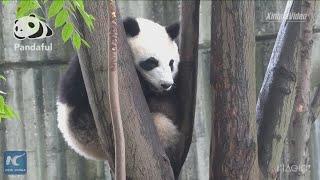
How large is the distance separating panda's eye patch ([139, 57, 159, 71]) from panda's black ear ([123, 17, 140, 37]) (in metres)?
0.18

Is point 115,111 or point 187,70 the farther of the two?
point 187,70

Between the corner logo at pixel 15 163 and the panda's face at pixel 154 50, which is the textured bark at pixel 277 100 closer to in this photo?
the panda's face at pixel 154 50

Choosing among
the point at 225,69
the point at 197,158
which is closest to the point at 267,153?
the point at 225,69

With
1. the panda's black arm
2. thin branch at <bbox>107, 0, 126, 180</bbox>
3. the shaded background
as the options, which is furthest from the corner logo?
thin branch at <bbox>107, 0, 126, 180</bbox>

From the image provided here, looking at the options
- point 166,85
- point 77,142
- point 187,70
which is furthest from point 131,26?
point 187,70

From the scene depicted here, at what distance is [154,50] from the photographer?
3436 millimetres

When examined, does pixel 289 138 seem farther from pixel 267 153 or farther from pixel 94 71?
pixel 94 71

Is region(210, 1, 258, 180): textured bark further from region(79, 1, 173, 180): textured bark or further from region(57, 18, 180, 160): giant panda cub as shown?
region(57, 18, 180, 160): giant panda cub

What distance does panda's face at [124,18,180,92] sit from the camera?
322 centimetres

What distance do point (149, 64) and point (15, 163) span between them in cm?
192

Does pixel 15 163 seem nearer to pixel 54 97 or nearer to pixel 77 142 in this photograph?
pixel 54 97

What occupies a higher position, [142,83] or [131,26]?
[131,26]

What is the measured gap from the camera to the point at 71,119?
3021 mm

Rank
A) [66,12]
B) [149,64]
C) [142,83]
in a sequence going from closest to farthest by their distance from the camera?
[66,12]
[142,83]
[149,64]
